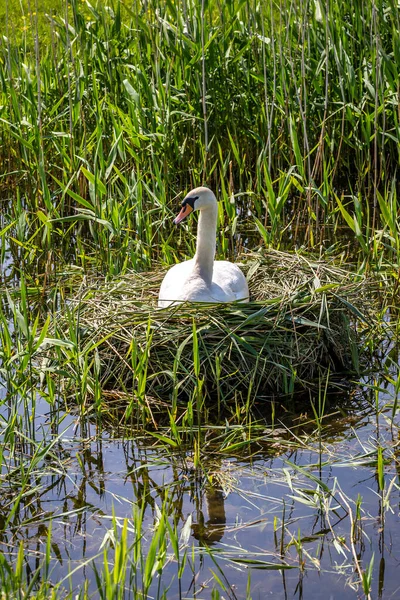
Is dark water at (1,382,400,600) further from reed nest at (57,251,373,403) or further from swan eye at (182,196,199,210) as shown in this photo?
swan eye at (182,196,199,210)

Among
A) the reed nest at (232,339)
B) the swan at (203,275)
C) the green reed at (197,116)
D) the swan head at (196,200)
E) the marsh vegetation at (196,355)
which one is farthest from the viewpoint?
the green reed at (197,116)

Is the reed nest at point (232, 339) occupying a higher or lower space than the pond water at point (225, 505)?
higher

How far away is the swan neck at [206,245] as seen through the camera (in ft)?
16.8

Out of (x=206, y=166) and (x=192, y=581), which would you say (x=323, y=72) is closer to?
(x=206, y=166)

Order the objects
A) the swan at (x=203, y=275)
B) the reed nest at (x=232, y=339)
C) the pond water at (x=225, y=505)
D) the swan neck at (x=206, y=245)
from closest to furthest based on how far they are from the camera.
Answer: the pond water at (x=225, y=505) < the reed nest at (x=232, y=339) < the swan at (x=203, y=275) < the swan neck at (x=206, y=245)

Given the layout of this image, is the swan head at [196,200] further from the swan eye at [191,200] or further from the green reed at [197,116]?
the green reed at [197,116]

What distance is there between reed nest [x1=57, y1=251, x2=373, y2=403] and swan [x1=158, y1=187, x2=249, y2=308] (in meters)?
0.10

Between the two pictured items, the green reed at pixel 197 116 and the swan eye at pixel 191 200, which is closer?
the swan eye at pixel 191 200

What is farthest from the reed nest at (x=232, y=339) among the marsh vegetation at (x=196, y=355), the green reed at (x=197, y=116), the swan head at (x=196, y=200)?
the green reed at (x=197, y=116)

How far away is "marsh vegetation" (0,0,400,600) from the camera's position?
3441 millimetres

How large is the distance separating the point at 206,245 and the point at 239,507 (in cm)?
184

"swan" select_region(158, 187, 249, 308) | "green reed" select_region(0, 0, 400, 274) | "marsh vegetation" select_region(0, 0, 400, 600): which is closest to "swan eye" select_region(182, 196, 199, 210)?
"swan" select_region(158, 187, 249, 308)

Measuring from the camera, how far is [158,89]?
6.62m

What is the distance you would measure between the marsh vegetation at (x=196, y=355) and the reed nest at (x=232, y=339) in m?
0.02
